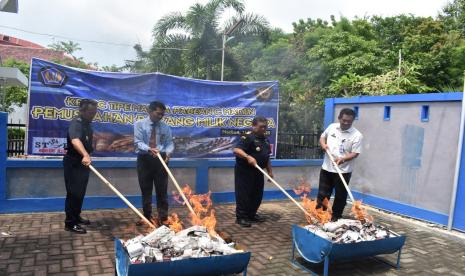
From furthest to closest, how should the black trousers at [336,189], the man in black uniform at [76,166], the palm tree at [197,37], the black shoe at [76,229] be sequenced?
1. the palm tree at [197,37]
2. the black trousers at [336,189]
3. the black shoe at [76,229]
4. the man in black uniform at [76,166]

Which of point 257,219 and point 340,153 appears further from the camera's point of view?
point 257,219

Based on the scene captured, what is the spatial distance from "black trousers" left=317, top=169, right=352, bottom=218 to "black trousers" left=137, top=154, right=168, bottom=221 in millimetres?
2450

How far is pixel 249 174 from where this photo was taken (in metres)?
6.20

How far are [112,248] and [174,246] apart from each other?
1729 millimetres

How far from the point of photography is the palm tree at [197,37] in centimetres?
1734

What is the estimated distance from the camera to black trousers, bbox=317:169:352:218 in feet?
19.2

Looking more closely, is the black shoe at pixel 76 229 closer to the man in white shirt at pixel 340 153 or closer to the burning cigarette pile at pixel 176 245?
the burning cigarette pile at pixel 176 245

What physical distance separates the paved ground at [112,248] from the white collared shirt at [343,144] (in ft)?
4.31

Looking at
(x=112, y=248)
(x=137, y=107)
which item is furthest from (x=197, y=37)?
(x=112, y=248)

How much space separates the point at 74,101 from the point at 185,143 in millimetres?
2102

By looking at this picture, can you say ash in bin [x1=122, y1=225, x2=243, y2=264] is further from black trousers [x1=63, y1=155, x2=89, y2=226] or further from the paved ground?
black trousers [x1=63, y1=155, x2=89, y2=226]

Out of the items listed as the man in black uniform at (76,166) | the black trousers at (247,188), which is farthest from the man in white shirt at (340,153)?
the man in black uniform at (76,166)

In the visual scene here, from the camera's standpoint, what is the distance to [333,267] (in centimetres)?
466

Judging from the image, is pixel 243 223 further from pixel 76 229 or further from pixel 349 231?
pixel 76 229
